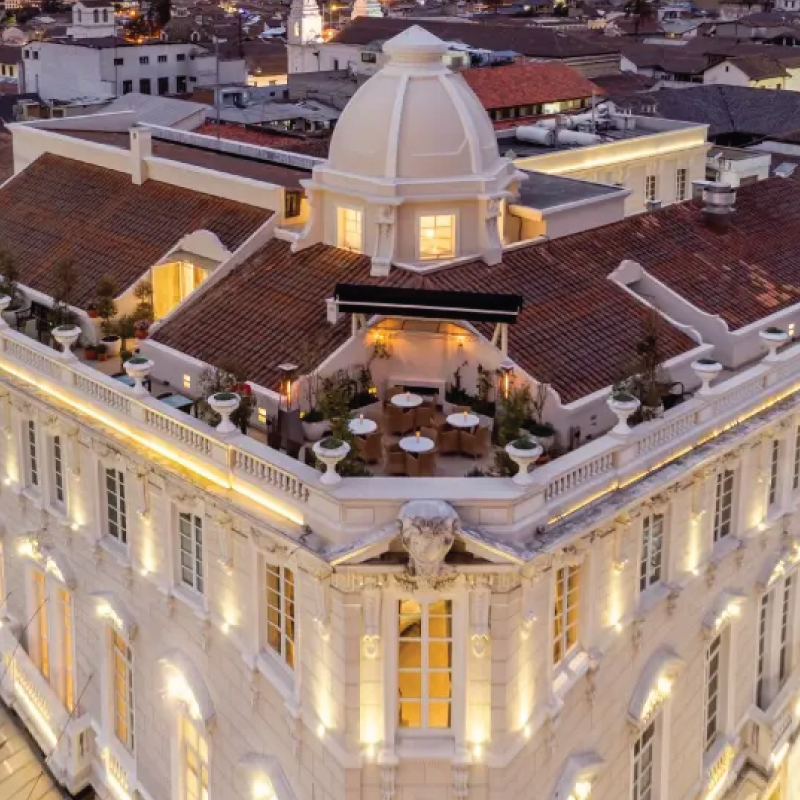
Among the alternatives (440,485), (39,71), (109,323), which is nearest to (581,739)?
(440,485)

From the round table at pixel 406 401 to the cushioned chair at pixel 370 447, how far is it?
1.78m

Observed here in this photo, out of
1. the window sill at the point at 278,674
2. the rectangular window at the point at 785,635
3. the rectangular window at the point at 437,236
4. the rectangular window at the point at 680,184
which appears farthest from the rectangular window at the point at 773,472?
the rectangular window at the point at 680,184

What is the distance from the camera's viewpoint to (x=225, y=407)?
31672 millimetres

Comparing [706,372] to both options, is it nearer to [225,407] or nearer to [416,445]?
[416,445]

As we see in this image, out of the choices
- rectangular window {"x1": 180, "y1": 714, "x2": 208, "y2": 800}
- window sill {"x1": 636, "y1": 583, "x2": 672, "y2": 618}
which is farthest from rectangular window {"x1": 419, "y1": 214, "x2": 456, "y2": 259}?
rectangular window {"x1": 180, "y1": 714, "x2": 208, "y2": 800}

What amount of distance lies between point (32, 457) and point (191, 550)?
9.54 meters

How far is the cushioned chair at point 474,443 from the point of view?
33.7 meters

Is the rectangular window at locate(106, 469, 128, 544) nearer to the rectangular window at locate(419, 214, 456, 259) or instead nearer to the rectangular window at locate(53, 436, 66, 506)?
the rectangular window at locate(53, 436, 66, 506)

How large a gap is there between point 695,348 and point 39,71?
95.5 meters

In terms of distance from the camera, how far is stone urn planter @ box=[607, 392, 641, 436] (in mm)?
31359

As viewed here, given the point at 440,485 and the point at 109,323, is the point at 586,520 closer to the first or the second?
the point at 440,485

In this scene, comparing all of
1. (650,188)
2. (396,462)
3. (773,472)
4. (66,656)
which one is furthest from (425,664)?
(650,188)

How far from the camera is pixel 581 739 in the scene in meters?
32.6

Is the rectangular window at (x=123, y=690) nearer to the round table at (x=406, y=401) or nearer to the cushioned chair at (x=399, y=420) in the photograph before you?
the cushioned chair at (x=399, y=420)
